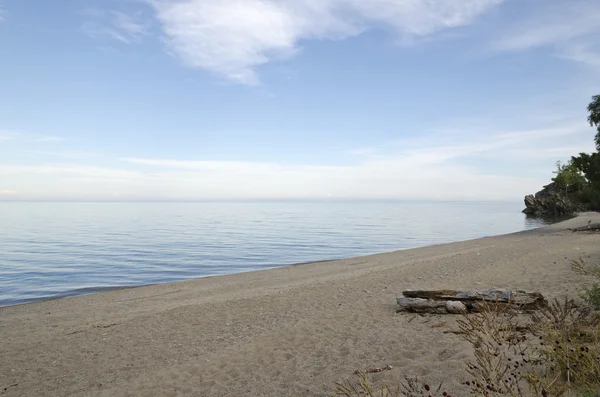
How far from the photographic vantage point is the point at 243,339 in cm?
844

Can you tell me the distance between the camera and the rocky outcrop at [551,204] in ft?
255

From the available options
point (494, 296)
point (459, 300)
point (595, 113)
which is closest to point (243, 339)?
point (459, 300)

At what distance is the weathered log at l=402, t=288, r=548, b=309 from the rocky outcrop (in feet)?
266

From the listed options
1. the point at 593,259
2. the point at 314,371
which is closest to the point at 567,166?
the point at 593,259

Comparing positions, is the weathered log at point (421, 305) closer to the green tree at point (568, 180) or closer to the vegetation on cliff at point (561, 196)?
the vegetation on cliff at point (561, 196)

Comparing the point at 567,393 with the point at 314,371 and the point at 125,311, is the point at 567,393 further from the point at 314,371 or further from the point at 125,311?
the point at 125,311

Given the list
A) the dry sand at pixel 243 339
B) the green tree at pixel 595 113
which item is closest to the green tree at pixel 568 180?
the green tree at pixel 595 113

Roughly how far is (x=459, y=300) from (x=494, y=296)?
0.76 meters

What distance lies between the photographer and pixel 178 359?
24.9ft

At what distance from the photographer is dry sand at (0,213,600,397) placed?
20.2 ft

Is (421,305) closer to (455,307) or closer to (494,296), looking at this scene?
(455,307)

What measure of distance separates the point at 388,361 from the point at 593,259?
13.0 m

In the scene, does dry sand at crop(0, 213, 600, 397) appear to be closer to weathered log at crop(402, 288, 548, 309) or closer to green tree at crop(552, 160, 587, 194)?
weathered log at crop(402, 288, 548, 309)

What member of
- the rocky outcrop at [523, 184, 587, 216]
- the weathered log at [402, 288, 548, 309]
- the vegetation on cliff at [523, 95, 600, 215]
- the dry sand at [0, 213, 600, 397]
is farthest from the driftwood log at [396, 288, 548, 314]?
the rocky outcrop at [523, 184, 587, 216]
